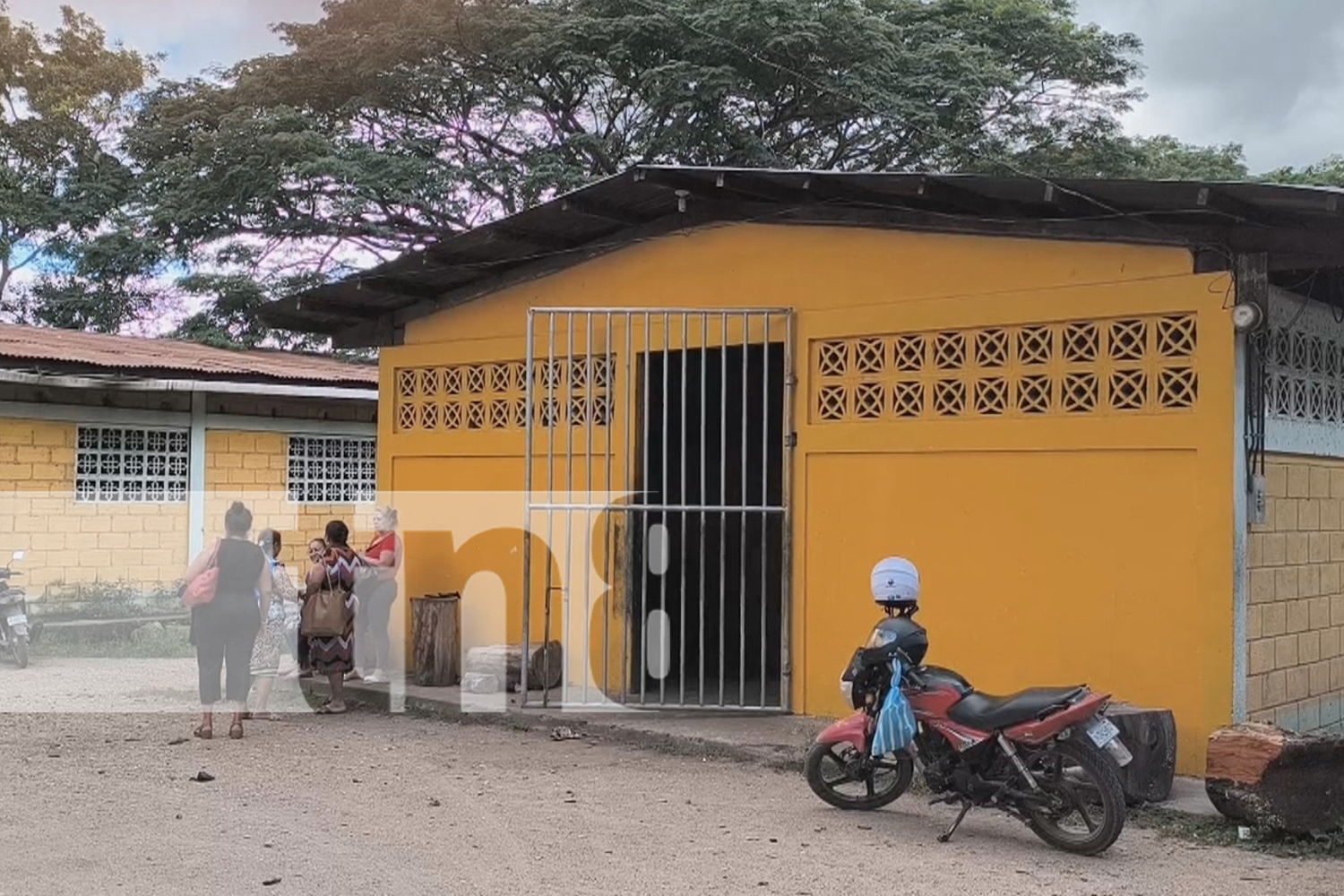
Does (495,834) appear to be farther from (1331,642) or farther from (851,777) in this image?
(1331,642)

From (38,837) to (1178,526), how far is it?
A: 5.48 metres

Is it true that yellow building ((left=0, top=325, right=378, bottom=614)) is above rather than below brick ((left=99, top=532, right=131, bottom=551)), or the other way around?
above

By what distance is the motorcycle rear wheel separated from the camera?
5.47m

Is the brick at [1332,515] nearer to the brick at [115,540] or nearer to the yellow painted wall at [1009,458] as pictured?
the yellow painted wall at [1009,458]

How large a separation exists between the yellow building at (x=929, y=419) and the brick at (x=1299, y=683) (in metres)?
0.06

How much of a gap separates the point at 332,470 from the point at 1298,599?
1099cm

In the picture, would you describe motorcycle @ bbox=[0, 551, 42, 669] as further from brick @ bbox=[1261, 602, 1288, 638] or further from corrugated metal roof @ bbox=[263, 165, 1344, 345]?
brick @ bbox=[1261, 602, 1288, 638]

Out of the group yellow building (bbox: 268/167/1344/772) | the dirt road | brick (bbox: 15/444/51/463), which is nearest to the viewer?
the dirt road

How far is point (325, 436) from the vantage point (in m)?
15.4

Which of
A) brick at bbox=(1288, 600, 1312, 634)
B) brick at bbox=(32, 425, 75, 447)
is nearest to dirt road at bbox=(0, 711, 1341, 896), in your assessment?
brick at bbox=(1288, 600, 1312, 634)

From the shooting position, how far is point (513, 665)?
9.27m

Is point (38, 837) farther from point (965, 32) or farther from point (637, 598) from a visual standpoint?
point (965, 32)

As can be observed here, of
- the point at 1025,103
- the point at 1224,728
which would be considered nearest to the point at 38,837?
the point at 1224,728

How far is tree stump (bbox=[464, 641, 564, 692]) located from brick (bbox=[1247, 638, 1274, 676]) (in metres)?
4.41
